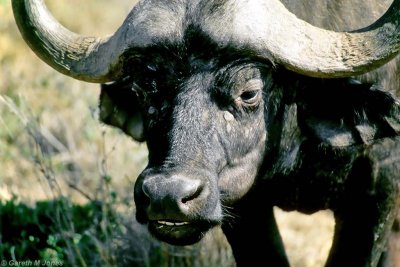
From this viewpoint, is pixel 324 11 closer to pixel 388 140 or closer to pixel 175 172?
pixel 388 140

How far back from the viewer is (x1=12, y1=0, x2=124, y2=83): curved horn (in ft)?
17.6

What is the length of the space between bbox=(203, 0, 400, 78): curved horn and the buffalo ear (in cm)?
89

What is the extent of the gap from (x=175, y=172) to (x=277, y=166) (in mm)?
865

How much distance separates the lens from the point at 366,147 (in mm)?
5492

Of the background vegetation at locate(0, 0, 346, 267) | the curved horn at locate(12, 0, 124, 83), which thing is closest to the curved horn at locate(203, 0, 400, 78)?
the curved horn at locate(12, 0, 124, 83)

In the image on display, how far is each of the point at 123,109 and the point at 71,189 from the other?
2.53 meters

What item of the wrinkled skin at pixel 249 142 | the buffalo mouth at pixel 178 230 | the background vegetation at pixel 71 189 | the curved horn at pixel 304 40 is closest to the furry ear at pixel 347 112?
the wrinkled skin at pixel 249 142

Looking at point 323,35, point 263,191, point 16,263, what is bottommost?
point 16,263

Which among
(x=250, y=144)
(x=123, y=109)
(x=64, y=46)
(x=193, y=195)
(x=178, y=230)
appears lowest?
(x=178, y=230)

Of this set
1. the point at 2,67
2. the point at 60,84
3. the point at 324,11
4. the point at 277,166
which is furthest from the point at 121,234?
the point at 2,67

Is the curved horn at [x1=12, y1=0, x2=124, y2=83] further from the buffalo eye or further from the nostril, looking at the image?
the nostril

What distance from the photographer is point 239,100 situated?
199 inches

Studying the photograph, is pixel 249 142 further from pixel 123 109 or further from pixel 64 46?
pixel 64 46

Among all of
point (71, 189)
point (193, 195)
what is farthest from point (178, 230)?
point (71, 189)
